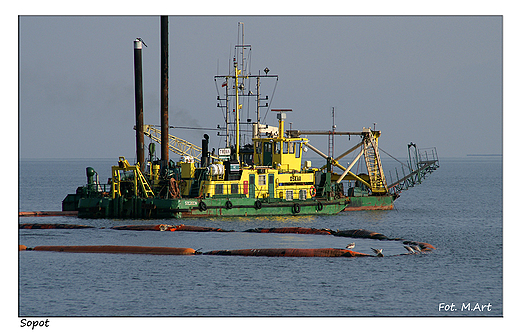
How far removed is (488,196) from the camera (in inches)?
3219

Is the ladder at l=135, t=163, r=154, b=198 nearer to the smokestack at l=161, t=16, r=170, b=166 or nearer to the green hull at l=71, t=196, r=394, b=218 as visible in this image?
the green hull at l=71, t=196, r=394, b=218

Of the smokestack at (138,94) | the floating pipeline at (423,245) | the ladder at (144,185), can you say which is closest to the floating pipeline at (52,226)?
the ladder at (144,185)

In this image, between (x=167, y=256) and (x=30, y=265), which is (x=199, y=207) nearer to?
(x=167, y=256)

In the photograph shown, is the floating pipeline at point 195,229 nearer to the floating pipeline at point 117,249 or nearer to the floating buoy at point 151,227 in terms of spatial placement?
the floating buoy at point 151,227

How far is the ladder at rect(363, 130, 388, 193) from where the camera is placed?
55.4 meters

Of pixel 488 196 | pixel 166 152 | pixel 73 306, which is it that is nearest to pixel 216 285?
pixel 73 306

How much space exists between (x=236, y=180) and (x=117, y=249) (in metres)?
13.1

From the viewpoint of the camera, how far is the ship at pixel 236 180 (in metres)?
43.8

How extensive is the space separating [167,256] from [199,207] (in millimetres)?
11352

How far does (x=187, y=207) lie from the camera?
4303 cm

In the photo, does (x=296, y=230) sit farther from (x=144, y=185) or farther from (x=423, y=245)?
(x=144, y=185)
